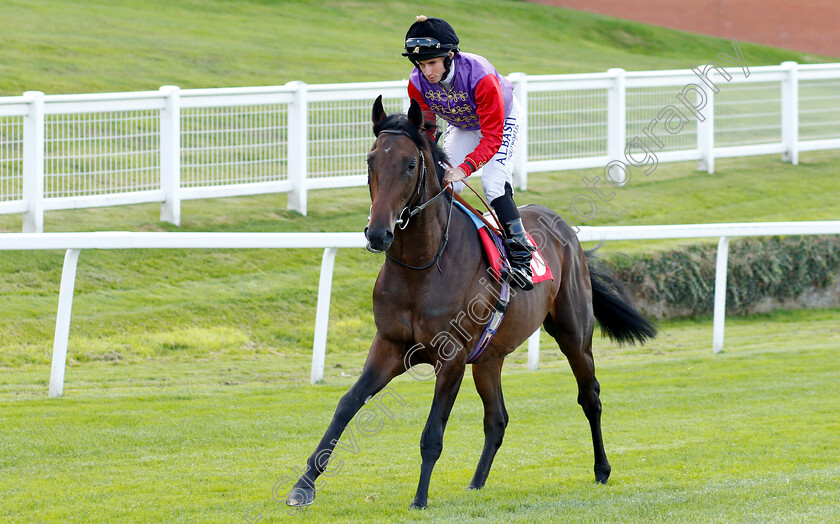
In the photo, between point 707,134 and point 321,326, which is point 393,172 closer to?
point 321,326

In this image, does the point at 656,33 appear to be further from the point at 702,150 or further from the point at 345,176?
the point at 345,176

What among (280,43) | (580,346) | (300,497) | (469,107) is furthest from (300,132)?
(280,43)

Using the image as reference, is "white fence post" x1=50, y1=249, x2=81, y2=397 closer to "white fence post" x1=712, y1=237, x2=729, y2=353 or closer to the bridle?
the bridle

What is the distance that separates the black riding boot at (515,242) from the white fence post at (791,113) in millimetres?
11186

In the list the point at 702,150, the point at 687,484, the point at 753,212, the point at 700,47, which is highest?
the point at 700,47

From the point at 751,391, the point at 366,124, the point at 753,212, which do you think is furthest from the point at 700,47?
the point at 751,391

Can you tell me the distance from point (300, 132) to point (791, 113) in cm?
808

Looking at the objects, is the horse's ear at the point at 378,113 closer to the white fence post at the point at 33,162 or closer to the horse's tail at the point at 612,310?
the horse's tail at the point at 612,310

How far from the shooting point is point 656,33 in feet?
96.1

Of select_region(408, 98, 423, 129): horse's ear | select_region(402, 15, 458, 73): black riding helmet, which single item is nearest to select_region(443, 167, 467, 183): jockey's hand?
select_region(408, 98, 423, 129): horse's ear

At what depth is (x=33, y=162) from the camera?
898cm

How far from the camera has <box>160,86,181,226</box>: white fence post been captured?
32.2 ft

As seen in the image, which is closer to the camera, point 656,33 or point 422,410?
point 422,410

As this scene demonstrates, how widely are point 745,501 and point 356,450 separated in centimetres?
202
